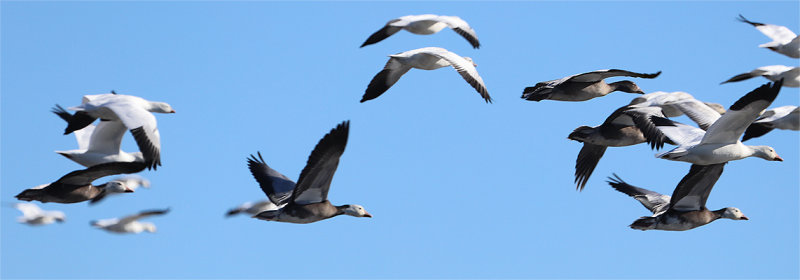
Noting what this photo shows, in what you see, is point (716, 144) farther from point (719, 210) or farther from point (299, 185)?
point (299, 185)

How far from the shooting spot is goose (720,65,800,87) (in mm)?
13797

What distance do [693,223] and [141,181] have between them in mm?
10552

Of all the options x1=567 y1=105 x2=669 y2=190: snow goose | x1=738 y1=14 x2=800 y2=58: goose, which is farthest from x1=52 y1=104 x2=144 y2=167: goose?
x1=738 y1=14 x2=800 y2=58: goose

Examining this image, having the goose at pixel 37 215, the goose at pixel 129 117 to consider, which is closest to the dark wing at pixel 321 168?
the goose at pixel 129 117

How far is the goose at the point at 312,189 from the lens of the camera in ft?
40.9

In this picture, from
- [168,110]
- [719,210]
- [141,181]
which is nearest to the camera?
[168,110]

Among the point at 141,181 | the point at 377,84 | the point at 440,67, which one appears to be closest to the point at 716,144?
the point at 440,67

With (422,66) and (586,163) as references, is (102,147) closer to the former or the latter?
(422,66)

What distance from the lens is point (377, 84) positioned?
15742mm

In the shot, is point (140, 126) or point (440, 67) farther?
point (440, 67)

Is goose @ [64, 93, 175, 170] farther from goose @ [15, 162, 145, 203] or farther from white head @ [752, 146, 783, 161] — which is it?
white head @ [752, 146, 783, 161]

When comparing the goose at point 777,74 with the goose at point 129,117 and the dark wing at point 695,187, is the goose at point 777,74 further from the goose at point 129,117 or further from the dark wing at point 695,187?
the goose at point 129,117

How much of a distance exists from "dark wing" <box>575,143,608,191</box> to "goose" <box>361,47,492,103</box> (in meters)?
2.31

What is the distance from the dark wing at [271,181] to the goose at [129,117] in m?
2.26
